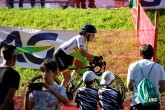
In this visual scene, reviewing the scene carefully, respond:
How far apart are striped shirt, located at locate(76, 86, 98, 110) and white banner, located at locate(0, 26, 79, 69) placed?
589 centimetres

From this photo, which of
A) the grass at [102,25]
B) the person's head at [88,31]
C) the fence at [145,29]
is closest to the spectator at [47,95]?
the person's head at [88,31]

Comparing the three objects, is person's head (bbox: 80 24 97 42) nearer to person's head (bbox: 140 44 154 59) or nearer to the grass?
person's head (bbox: 140 44 154 59)

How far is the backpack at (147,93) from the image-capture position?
773cm

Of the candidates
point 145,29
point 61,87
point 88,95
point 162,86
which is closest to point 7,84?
point 61,87

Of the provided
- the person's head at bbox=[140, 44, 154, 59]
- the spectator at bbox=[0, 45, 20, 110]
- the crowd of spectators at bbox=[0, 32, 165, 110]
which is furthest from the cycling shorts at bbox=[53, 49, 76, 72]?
the spectator at bbox=[0, 45, 20, 110]

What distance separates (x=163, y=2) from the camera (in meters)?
20.3

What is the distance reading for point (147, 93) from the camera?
304 inches

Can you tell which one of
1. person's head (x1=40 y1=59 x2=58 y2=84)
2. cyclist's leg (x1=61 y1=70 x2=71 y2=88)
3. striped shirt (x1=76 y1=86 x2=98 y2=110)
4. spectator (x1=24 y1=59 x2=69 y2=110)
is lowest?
cyclist's leg (x1=61 y1=70 x2=71 y2=88)

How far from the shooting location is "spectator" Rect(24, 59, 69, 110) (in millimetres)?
6844

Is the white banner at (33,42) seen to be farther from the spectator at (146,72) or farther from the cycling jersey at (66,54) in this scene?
the spectator at (146,72)

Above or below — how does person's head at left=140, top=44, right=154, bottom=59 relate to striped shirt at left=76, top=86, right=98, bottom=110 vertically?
above

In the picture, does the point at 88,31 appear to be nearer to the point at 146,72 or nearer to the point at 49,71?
the point at 146,72

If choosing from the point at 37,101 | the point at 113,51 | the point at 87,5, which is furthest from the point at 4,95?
the point at 87,5

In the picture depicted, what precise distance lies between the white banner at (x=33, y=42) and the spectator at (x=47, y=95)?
7.59m
